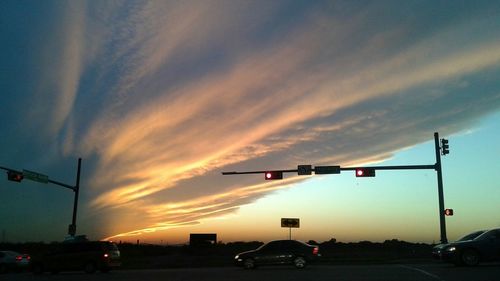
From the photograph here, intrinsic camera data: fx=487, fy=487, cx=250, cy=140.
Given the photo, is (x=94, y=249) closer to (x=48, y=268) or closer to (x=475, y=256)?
(x=48, y=268)

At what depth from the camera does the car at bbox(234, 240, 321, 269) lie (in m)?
26.2

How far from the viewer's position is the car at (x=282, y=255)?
26.2m

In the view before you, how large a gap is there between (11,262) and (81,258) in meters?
7.95

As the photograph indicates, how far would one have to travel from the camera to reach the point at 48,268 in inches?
1120

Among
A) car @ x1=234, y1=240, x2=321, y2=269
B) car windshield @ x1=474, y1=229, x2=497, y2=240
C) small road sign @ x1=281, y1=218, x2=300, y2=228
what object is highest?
small road sign @ x1=281, y1=218, x2=300, y2=228

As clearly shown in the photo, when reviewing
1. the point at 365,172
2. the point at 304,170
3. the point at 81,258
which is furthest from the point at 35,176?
the point at 365,172

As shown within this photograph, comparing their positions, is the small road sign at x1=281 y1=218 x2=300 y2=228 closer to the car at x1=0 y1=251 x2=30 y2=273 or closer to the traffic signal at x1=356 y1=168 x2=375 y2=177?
the traffic signal at x1=356 y1=168 x2=375 y2=177

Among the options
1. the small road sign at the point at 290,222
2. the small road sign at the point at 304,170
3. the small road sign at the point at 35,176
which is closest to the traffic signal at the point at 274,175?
the small road sign at the point at 304,170

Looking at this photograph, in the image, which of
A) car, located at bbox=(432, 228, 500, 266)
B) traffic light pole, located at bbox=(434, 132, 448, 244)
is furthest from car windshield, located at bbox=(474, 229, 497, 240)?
traffic light pole, located at bbox=(434, 132, 448, 244)

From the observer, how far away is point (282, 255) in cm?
2664

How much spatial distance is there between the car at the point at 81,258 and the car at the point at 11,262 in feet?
15.0

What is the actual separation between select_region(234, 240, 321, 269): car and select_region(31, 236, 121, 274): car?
734 cm

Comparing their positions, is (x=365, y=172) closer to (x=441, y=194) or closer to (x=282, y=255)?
(x=441, y=194)

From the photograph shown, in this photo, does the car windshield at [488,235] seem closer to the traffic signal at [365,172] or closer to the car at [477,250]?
the car at [477,250]
